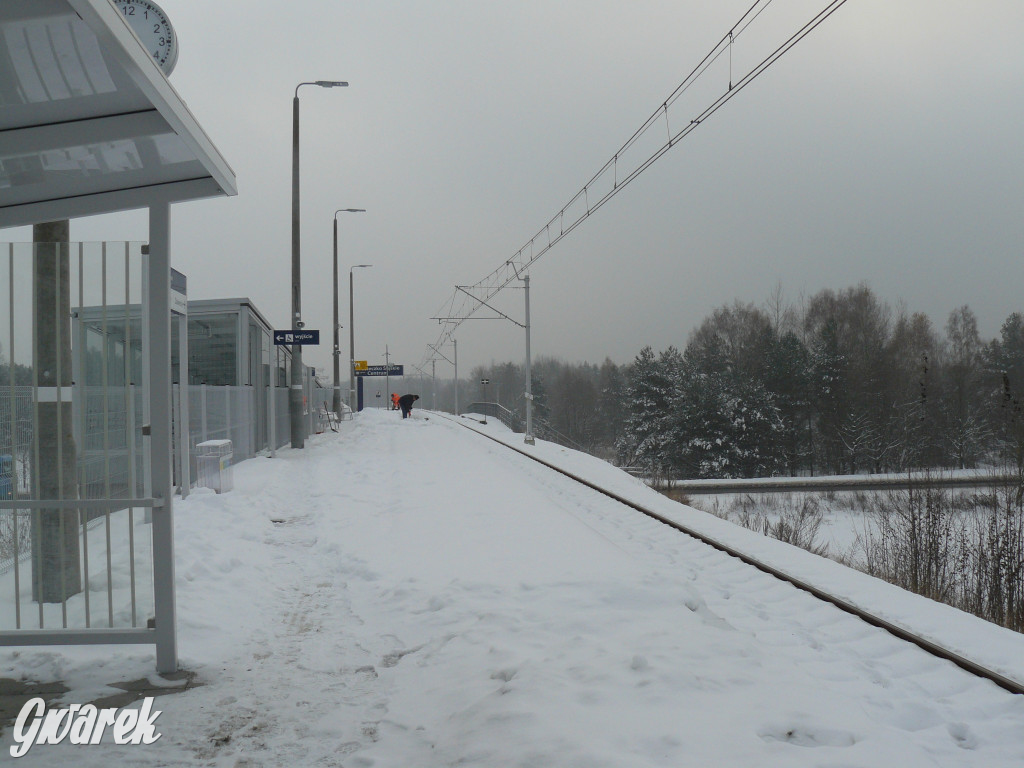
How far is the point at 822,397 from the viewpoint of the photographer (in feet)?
194

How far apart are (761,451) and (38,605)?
54818 mm

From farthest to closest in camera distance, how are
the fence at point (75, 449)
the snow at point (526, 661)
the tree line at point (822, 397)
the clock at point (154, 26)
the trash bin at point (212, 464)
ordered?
the tree line at point (822, 397), the trash bin at point (212, 464), the clock at point (154, 26), the fence at point (75, 449), the snow at point (526, 661)

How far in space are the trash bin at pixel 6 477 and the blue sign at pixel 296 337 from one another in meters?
13.8

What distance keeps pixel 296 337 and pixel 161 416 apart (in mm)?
14865

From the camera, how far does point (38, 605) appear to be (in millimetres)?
4988

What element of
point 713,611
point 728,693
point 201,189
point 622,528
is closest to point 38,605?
point 201,189

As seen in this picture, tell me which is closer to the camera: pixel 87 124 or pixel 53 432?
pixel 87 124

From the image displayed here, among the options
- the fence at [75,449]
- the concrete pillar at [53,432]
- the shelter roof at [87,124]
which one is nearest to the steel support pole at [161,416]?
the fence at [75,449]

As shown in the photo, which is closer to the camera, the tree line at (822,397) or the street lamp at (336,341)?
the street lamp at (336,341)

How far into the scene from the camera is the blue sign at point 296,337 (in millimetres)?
18891

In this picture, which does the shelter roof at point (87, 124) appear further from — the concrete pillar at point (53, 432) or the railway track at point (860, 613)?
the railway track at point (860, 613)

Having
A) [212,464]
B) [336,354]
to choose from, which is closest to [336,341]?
[336,354]

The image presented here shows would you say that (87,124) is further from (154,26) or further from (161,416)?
(154,26)

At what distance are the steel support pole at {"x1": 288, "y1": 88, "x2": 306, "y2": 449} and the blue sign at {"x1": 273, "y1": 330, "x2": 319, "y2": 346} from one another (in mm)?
455
